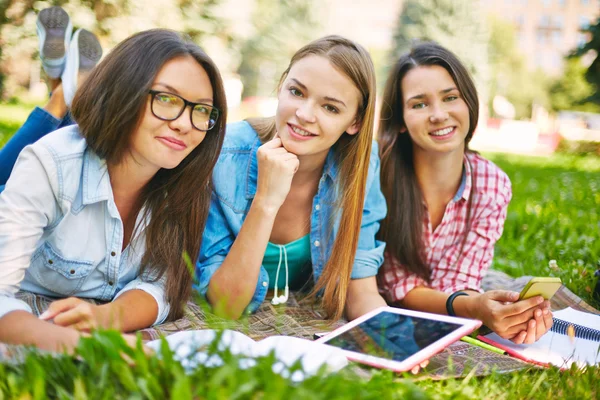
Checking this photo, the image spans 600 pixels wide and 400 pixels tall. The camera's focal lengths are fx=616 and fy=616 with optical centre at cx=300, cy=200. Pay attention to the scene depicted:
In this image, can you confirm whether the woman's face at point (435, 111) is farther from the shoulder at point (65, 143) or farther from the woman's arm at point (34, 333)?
the woman's arm at point (34, 333)

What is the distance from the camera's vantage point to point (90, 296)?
9.29 ft

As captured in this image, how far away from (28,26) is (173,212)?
572 inches

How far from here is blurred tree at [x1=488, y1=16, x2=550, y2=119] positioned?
1973 inches

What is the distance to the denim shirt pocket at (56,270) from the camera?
265 centimetres

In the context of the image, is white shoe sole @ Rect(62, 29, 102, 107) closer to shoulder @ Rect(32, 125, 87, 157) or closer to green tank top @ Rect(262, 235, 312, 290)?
shoulder @ Rect(32, 125, 87, 157)

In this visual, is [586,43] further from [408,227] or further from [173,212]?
[173,212]

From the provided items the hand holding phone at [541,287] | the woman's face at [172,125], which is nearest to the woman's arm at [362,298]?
the hand holding phone at [541,287]

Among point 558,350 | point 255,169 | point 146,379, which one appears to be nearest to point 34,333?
point 146,379

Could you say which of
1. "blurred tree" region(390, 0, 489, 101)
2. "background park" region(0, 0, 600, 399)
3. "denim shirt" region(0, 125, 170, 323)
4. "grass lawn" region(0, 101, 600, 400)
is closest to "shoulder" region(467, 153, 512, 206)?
"background park" region(0, 0, 600, 399)

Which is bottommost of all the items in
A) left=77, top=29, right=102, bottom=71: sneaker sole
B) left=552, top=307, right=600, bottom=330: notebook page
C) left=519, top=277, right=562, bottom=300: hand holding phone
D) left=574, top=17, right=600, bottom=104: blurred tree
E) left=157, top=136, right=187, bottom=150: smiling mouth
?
left=552, top=307, right=600, bottom=330: notebook page

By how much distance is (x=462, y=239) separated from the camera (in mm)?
3697

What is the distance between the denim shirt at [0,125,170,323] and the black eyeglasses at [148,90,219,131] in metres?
0.35

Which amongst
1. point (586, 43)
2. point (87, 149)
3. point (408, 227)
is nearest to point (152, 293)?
point (87, 149)

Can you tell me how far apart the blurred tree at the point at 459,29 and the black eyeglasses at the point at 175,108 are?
113 ft
